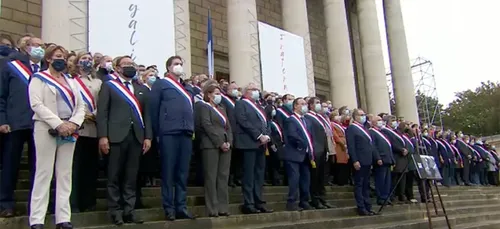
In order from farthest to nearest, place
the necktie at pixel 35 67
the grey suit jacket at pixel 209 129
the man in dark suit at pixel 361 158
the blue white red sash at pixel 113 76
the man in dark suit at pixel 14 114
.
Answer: the man in dark suit at pixel 361 158, the grey suit jacket at pixel 209 129, the blue white red sash at pixel 113 76, the necktie at pixel 35 67, the man in dark suit at pixel 14 114

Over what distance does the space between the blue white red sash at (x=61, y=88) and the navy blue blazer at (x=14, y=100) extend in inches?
17.8

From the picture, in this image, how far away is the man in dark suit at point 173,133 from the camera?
631cm

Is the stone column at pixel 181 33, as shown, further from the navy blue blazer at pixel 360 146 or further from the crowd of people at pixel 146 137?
the navy blue blazer at pixel 360 146

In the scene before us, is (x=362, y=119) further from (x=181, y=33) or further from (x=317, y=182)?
(x=181, y=33)

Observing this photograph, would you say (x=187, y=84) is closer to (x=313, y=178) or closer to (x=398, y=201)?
(x=313, y=178)

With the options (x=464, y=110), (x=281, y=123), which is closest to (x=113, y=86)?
(x=281, y=123)

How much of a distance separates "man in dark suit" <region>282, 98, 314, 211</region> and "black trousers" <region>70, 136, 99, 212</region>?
3.16 metres

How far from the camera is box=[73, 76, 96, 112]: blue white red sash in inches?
243

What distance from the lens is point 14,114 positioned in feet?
18.0

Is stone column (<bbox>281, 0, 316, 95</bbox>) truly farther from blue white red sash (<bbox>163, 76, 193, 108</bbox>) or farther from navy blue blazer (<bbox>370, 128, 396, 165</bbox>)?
blue white red sash (<bbox>163, 76, 193, 108</bbox>)

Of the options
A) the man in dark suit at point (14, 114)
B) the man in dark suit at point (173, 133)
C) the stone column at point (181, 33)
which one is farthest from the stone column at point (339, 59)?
the man in dark suit at point (14, 114)

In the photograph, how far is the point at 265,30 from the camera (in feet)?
48.0

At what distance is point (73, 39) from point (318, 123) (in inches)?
206


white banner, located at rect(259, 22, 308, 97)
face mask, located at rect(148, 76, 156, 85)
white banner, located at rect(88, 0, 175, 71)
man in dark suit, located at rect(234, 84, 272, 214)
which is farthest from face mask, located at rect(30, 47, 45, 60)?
white banner, located at rect(259, 22, 308, 97)
